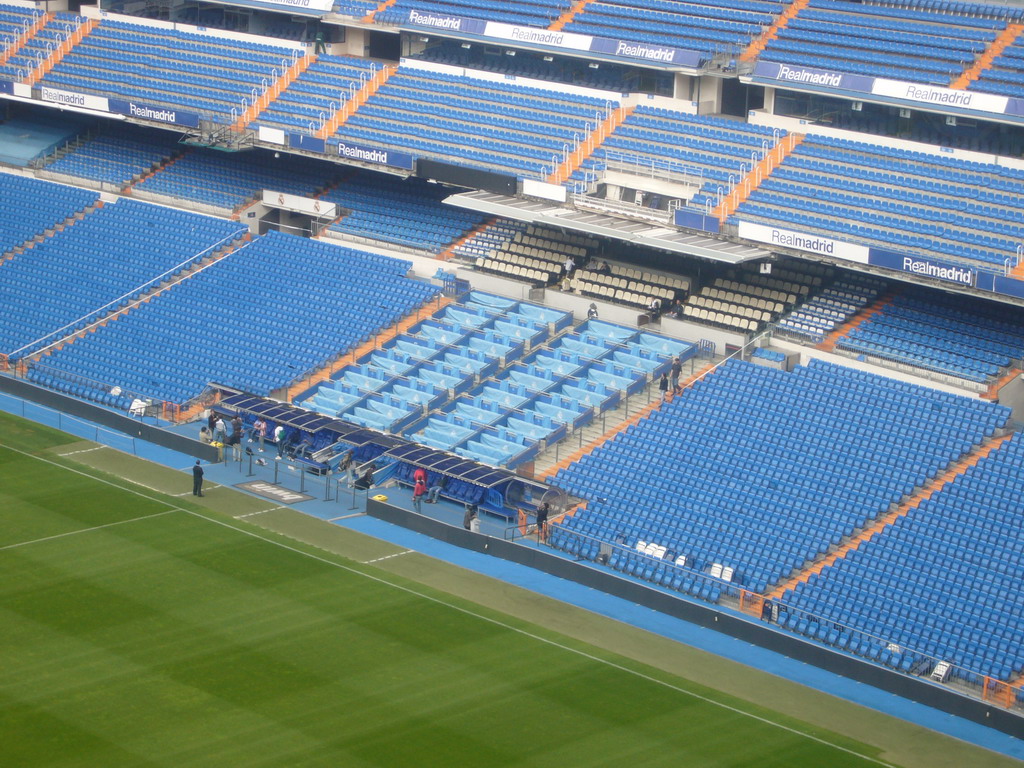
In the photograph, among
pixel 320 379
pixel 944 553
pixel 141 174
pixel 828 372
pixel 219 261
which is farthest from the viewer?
pixel 141 174

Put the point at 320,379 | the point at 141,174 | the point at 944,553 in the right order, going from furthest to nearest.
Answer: the point at 141,174 → the point at 320,379 → the point at 944,553

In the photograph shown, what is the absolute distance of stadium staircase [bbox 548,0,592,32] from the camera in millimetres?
49594

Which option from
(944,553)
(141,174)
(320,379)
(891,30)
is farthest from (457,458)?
(141,174)

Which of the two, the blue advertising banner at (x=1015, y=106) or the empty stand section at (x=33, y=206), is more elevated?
the blue advertising banner at (x=1015, y=106)

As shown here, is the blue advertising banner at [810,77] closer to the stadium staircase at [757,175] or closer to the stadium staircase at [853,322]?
the stadium staircase at [757,175]

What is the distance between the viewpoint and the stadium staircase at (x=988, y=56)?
41750mm

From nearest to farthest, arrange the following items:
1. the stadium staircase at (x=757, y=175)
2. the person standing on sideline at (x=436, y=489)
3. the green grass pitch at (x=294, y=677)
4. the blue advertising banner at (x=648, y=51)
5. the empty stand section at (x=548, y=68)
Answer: the green grass pitch at (x=294, y=677)
the person standing on sideline at (x=436, y=489)
the stadium staircase at (x=757, y=175)
the blue advertising banner at (x=648, y=51)
the empty stand section at (x=548, y=68)

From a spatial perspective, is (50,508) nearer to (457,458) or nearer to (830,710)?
(457,458)

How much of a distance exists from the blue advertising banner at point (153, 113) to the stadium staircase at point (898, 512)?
91.4 feet

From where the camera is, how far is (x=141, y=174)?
56.2m

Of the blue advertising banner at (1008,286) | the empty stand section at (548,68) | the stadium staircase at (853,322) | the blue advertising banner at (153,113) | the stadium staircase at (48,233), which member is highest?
the empty stand section at (548,68)

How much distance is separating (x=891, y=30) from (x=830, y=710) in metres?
22.7

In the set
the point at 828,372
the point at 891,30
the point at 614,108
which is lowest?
the point at 828,372

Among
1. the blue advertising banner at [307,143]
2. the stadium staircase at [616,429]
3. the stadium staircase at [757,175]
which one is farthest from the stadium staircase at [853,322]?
the blue advertising banner at [307,143]
